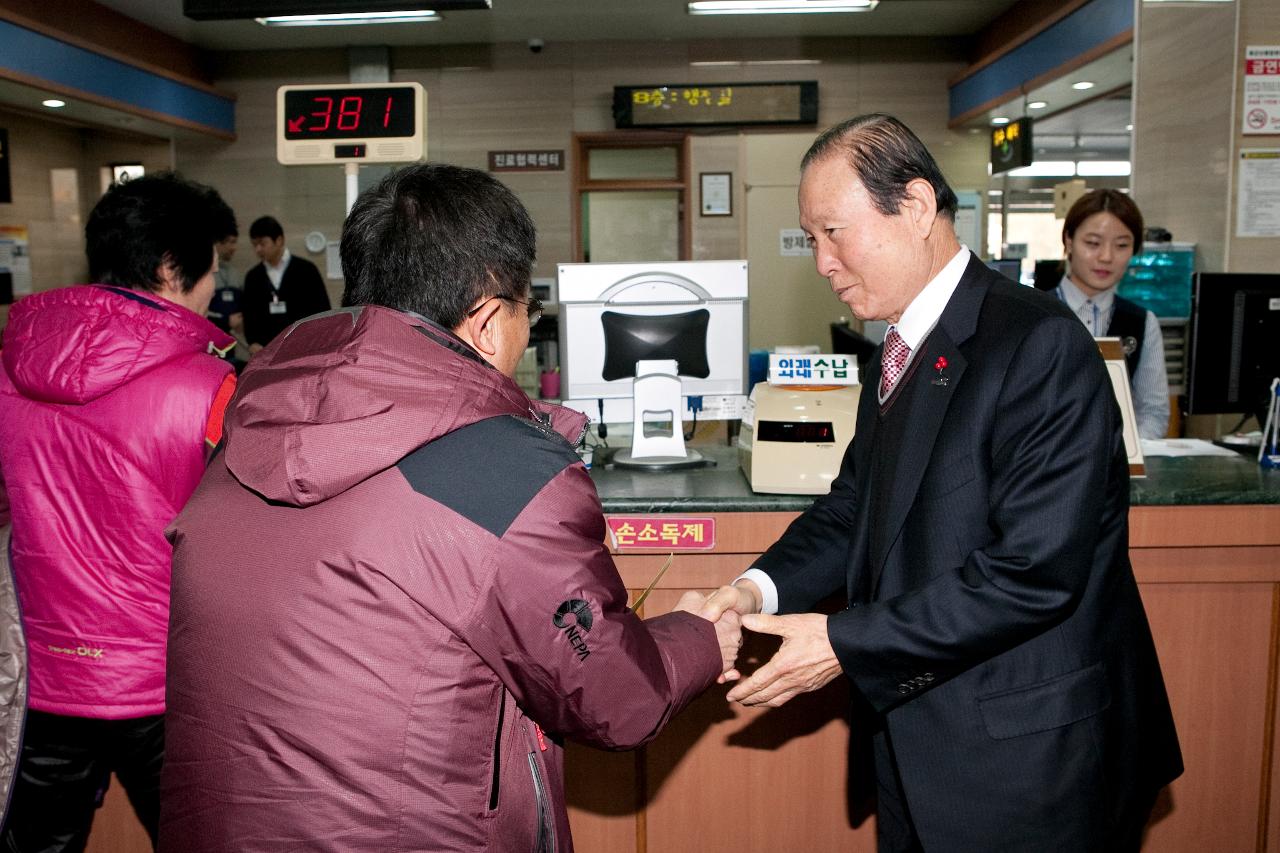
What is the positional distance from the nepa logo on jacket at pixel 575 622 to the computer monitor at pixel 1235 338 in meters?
2.35

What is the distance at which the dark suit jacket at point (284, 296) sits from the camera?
668 centimetres

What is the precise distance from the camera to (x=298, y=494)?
962 mm

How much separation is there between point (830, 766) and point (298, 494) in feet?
5.23

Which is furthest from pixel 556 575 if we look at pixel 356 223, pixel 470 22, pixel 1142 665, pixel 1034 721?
pixel 470 22

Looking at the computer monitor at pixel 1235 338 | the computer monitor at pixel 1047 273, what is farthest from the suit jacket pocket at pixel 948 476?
the computer monitor at pixel 1047 273

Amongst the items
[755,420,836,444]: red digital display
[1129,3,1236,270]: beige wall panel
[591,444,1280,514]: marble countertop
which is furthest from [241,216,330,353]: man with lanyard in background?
[755,420,836,444]: red digital display

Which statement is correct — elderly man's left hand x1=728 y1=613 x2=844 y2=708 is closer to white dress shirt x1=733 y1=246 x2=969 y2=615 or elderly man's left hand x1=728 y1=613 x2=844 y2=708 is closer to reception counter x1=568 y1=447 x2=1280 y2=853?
white dress shirt x1=733 y1=246 x2=969 y2=615

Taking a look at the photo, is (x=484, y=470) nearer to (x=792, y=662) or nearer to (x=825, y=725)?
(x=792, y=662)

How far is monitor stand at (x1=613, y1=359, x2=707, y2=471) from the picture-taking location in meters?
2.58

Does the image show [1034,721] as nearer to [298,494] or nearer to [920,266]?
[920,266]

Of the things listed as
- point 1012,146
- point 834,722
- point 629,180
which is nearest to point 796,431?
point 834,722

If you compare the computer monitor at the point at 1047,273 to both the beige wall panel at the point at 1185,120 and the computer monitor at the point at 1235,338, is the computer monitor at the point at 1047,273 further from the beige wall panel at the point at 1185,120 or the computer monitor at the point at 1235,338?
the computer monitor at the point at 1235,338

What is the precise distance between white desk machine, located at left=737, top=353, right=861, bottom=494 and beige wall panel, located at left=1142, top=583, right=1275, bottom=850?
0.74m

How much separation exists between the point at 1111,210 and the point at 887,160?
2270mm
